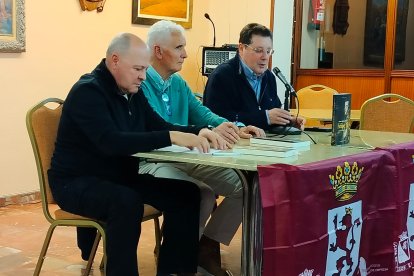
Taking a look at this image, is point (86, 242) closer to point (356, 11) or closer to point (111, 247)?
point (111, 247)

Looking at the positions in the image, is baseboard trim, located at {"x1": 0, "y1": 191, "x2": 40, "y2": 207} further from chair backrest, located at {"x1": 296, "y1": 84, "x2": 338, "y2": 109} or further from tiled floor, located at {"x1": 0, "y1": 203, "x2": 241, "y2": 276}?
chair backrest, located at {"x1": 296, "y1": 84, "x2": 338, "y2": 109}

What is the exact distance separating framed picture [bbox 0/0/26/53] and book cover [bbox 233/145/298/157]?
2505mm

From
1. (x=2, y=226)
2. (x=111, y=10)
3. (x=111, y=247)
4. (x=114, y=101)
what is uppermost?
(x=111, y=10)

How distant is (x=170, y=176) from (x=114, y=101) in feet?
1.82

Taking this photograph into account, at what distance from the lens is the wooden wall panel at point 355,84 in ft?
18.7

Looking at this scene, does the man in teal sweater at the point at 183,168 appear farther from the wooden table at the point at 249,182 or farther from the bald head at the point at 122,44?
the wooden table at the point at 249,182

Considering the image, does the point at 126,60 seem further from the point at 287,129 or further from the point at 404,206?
the point at 404,206

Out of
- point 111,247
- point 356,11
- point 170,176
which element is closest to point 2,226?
point 170,176

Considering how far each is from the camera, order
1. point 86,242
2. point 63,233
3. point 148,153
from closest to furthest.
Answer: point 148,153, point 86,242, point 63,233

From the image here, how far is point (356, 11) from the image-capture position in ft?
19.3

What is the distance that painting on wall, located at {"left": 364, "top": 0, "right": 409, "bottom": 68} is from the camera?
554 cm

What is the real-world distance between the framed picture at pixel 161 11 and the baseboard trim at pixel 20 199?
165 cm

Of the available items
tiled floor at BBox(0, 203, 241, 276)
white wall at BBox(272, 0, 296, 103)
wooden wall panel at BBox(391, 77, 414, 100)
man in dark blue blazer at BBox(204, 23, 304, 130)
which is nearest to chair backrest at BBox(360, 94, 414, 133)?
man in dark blue blazer at BBox(204, 23, 304, 130)

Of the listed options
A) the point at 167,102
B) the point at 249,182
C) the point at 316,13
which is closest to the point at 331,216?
the point at 249,182
